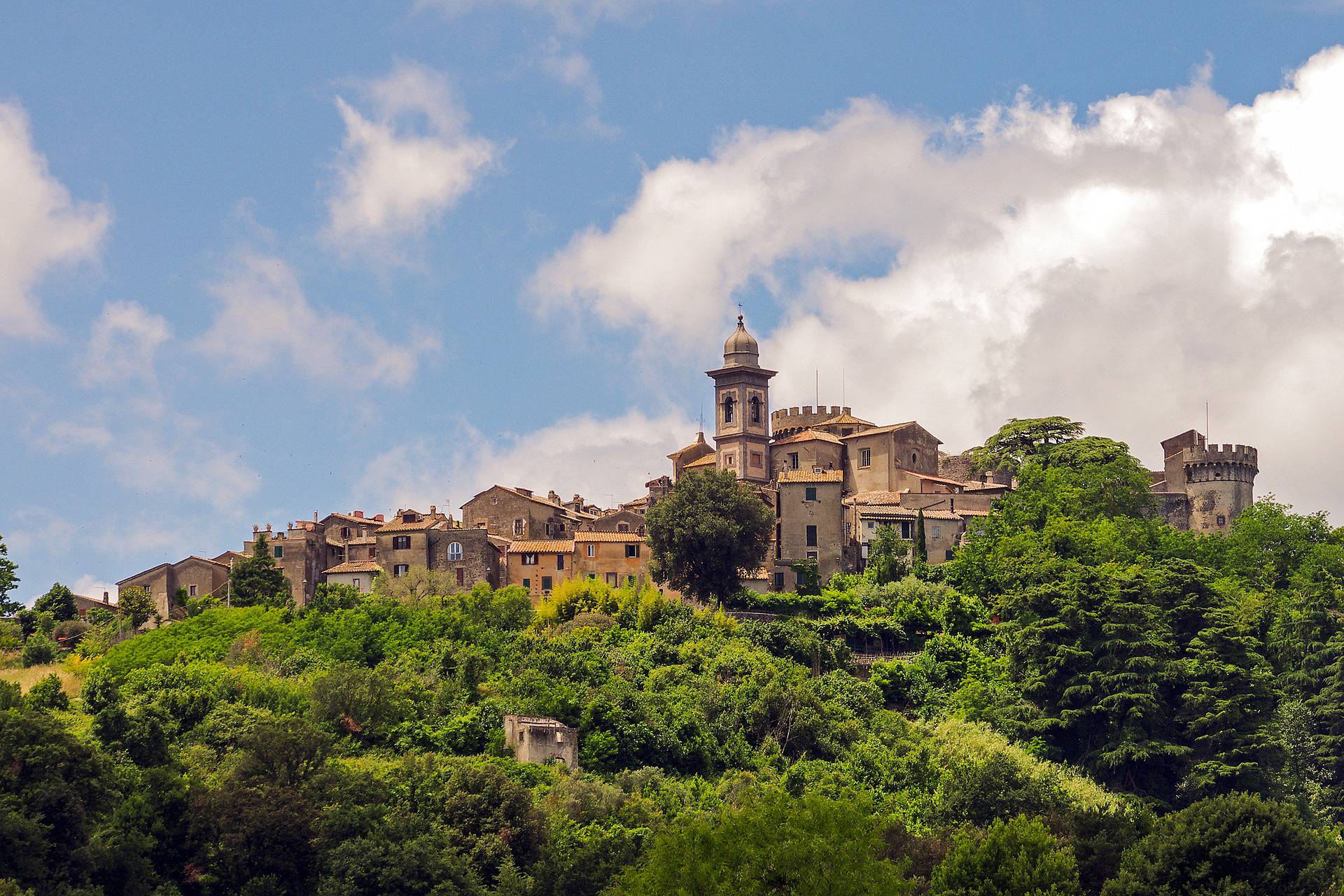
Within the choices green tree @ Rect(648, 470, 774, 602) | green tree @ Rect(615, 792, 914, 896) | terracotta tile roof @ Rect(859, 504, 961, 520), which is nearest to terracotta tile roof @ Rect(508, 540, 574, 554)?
green tree @ Rect(648, 470, 774, 602)

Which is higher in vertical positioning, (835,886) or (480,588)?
(480,588)

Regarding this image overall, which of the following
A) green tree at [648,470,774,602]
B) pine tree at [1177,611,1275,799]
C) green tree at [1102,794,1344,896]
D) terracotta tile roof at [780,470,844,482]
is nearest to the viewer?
green tree at [1102,794,1344,896]

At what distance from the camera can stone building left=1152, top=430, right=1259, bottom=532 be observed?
99.3 m

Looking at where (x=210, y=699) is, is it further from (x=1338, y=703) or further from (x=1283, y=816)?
(x=1338, y=703)

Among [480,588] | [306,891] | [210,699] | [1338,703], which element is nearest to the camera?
[306,891]

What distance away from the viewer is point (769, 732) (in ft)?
221

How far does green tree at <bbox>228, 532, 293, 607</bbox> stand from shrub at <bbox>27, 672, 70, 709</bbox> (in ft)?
67.8

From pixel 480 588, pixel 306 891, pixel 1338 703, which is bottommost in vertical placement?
pixel 306 891

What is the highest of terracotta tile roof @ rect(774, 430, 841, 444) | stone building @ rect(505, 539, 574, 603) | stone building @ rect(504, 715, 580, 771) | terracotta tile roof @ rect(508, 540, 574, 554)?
terracotta tile roof @ rect(774, 430, 841, 444)

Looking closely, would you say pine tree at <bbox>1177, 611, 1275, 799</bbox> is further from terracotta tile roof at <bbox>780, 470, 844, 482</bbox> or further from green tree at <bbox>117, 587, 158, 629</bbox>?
green tree at <bbox>117, 587, 158, 629</bbox>

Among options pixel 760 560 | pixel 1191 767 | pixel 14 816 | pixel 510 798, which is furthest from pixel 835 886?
pixel 760 560

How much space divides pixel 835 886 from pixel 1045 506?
42.1m

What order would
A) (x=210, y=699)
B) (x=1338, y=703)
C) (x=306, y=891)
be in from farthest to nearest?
(x=1338, y=703) < (x=210, y=699) < (x=306, y=891)

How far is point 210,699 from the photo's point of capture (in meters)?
63.3
